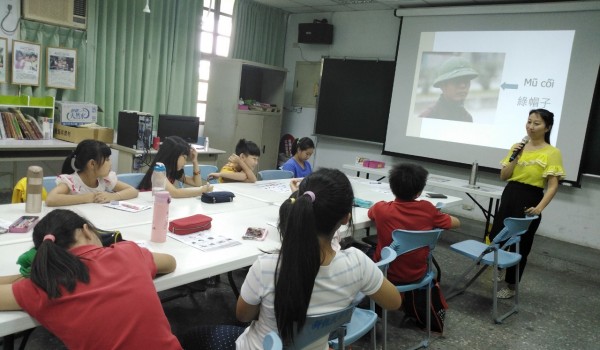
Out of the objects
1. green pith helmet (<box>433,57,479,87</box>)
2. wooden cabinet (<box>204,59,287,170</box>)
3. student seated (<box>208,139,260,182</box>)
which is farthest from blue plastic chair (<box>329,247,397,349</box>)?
wooden cabinet (<box>204,59,287,170</box>)

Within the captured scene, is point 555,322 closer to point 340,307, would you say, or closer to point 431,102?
point 340,307

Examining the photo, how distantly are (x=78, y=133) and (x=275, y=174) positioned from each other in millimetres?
2115

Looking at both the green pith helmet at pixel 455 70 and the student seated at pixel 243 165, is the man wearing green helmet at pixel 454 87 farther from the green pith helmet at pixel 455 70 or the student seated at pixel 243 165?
the student seated at pixel 243 165

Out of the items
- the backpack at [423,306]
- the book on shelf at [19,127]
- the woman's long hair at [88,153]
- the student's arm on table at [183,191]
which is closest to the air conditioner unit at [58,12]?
the book on shelf at [19,127]

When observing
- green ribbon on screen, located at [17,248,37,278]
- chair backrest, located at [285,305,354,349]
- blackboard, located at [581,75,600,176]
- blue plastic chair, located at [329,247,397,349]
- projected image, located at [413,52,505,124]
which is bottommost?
blue plastic chair, located at [329,247,397,349]

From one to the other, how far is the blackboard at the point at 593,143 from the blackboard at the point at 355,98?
2374mm

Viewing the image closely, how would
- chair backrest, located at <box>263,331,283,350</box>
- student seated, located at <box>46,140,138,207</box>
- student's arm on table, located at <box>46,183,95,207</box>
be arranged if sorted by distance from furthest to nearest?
student seated, located at <box>46,140,138,207</box>, student's arm on table, located at <box>46,183,95,207</box>, chair backrest, located at <box>263,331,283,350</box>

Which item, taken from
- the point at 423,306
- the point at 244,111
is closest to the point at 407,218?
the point at 423,306

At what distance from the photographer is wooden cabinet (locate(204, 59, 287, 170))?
6301mm

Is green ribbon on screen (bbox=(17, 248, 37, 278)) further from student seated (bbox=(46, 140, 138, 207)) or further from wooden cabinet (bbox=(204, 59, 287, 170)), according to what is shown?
wooden cabinet (bbox=(204, 59, 287, 170))

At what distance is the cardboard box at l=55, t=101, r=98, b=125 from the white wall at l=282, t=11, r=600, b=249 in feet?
10.9

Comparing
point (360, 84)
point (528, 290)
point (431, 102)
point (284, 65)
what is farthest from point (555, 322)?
point (284, 65)

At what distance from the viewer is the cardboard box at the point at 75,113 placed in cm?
461

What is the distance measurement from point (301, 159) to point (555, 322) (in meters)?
2.32
